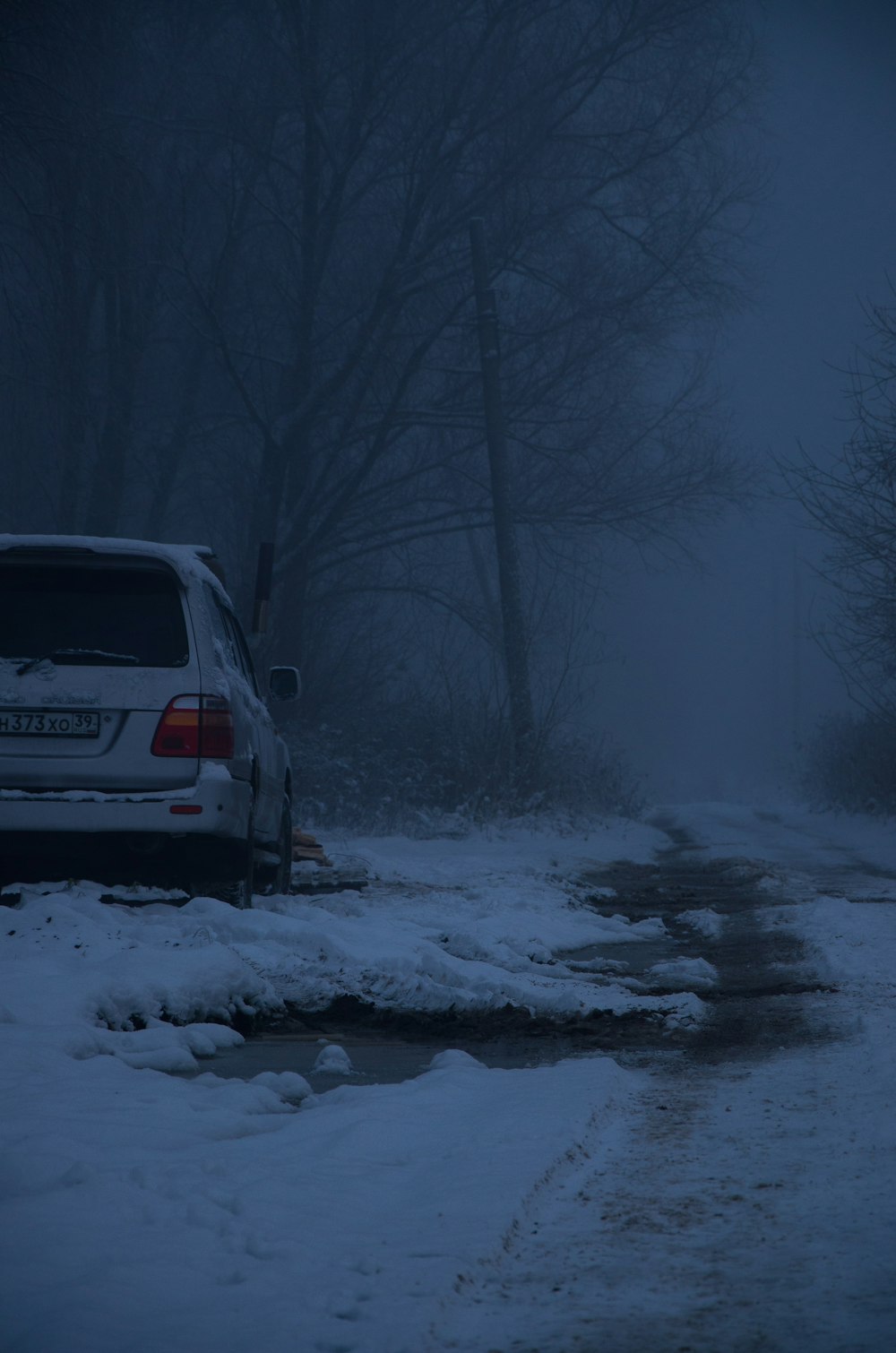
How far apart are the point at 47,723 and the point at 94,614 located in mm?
635

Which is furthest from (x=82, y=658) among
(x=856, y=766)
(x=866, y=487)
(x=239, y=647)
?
(x=856, y=766)

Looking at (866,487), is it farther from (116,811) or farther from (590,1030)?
(590,1030)

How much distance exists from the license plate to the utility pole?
12424 millimetres

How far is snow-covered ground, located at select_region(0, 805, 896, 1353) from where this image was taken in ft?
6.68

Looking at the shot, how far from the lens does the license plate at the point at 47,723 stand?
595 centimetres

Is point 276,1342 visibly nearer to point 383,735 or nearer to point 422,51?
point 383,735

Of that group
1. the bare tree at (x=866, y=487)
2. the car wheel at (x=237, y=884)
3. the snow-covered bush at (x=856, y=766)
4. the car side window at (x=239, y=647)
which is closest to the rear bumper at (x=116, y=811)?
the car wheel at (x=237, y=884)

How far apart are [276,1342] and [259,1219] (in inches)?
18.5

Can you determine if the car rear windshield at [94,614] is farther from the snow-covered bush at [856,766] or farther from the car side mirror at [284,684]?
the snow-covered bush at [856,766]

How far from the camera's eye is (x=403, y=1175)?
2791 mm

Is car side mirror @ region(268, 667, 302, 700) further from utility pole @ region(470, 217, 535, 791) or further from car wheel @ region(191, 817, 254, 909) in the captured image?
utility pole @ region(470, 217, 535, 791)

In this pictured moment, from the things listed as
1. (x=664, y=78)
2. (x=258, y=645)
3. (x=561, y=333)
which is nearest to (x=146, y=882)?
(x=258, y=645)

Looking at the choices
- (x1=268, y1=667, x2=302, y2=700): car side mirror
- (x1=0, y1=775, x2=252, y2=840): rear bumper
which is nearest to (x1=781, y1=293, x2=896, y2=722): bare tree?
(x1=268, y1=667, x2=302, y2=700): car side mirror

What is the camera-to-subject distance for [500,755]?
18156 millimetres
